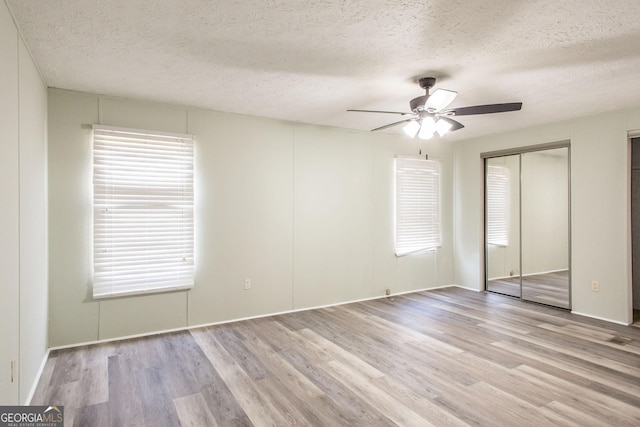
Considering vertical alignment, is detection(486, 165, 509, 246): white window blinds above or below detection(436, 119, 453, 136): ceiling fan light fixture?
below

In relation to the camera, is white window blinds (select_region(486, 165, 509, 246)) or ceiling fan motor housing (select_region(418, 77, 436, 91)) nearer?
ceiling fan motor housing (select_region(418, 77, 436, 91))

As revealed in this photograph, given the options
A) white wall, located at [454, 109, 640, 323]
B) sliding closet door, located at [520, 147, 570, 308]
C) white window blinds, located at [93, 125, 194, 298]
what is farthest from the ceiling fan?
sliding closet door, located at [520, 147, 570, 308]

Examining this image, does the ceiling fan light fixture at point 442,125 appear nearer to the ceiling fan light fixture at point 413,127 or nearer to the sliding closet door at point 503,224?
the ceiling fan light fixture at point 413,127

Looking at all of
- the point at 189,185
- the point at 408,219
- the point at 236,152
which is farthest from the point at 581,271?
the point at 189,185

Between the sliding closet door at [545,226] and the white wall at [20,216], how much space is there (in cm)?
560

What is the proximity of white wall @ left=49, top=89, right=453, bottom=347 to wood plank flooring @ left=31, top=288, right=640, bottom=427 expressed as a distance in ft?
1.15

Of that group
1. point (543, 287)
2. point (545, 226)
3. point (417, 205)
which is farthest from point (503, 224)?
point (417, 205)

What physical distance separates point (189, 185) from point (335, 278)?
89.6 inches

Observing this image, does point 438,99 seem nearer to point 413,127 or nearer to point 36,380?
point 413,127

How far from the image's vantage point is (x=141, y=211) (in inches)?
148

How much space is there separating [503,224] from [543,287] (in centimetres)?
103

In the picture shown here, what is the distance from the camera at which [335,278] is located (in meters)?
5.02

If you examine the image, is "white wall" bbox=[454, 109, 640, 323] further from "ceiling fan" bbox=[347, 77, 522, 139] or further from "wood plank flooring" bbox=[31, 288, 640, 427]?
"ceiling fan" bbox=[347, 77, 522, 139]

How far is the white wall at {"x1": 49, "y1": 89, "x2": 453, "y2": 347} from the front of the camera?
3.49 meters
